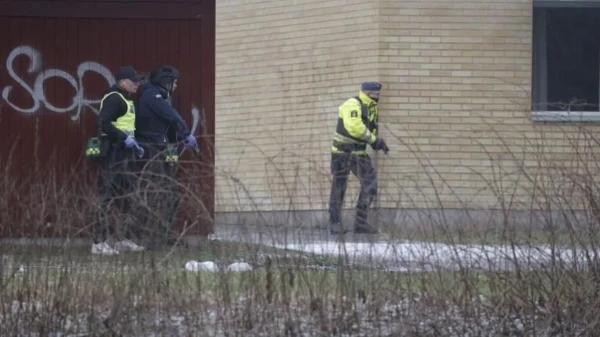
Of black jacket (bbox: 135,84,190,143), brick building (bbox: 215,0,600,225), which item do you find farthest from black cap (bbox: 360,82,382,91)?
black jacket (bbox: 135,84,190,143)

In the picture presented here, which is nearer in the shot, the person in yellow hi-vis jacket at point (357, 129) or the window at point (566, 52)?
the person in yellow hi-vis jacket at point (357, 129)

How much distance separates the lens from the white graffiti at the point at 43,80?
40.6 ft

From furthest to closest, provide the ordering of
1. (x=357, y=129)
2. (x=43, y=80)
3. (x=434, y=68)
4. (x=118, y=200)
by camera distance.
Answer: (x=434, y=68), (x=357, y=129), (x=43, y=80), (x=118, y=200)

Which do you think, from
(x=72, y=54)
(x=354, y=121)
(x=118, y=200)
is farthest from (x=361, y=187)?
(x=354, y=121)

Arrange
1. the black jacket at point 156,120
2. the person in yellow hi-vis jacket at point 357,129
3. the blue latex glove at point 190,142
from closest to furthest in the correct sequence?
1. the person in yellow hi-vis jacket at point 357,129
2. the blue latex glove at point 190,142
3. the black jacket at point 156,120

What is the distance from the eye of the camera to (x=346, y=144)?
13.7m

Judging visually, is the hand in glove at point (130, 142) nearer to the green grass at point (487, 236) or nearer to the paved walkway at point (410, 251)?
the paved walkway at point (410, 251)

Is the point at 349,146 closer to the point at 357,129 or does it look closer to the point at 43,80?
the point at 357,129

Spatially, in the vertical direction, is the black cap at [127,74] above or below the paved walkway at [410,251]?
above

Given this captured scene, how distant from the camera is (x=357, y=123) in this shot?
553 inches

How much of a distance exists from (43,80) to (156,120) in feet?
3.86

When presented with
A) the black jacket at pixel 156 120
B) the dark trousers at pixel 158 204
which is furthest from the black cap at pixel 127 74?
the dark trousers at pixel 158 204

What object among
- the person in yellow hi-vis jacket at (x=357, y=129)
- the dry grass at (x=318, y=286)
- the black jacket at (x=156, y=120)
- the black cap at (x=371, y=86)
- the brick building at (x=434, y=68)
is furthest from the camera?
the brick building at (x=434, y=68)

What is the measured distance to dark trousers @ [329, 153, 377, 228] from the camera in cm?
843
